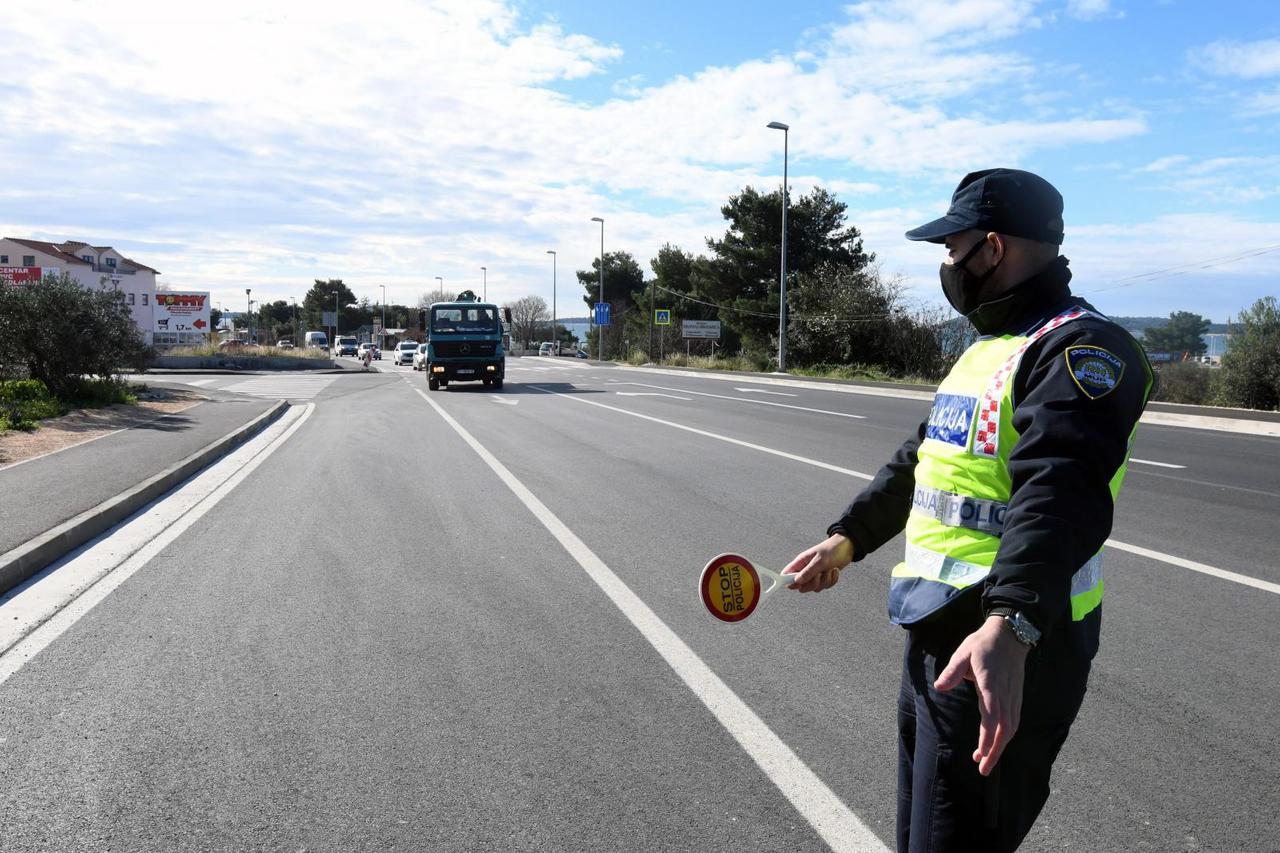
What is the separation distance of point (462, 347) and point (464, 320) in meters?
1.05

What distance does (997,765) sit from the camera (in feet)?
6.50

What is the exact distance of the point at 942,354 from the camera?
4131cm

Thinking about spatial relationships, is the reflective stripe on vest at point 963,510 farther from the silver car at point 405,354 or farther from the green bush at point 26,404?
the silver car at point 405,354

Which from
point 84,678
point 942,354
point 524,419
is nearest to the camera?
point 84,678

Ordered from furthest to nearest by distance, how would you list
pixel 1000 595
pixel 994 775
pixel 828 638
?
pixel 828 638 < pixel 994 775 < pixel 1000 595

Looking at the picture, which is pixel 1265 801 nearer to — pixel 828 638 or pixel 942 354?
pixel 828 638

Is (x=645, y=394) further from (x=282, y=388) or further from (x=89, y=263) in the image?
(x=89, y=263)

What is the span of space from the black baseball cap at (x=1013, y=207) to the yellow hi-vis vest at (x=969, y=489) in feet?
0.62

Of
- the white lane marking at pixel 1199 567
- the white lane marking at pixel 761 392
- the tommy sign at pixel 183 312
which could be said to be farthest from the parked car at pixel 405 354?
the white lane marking at pixel 1199 567

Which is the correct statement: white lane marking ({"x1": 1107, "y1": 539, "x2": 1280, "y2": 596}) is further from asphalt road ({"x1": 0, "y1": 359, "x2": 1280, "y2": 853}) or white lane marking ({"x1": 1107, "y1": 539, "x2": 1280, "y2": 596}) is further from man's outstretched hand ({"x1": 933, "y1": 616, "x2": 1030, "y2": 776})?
man's outstretched hand ({"x1": 933, "y1": 616, "x2": 1030, "y2": 776})

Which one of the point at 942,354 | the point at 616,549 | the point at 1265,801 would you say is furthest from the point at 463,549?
the point at 942,354

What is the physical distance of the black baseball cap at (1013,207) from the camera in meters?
2.12

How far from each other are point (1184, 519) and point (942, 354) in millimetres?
33684

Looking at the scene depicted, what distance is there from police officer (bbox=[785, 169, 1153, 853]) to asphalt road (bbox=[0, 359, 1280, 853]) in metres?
1.23
